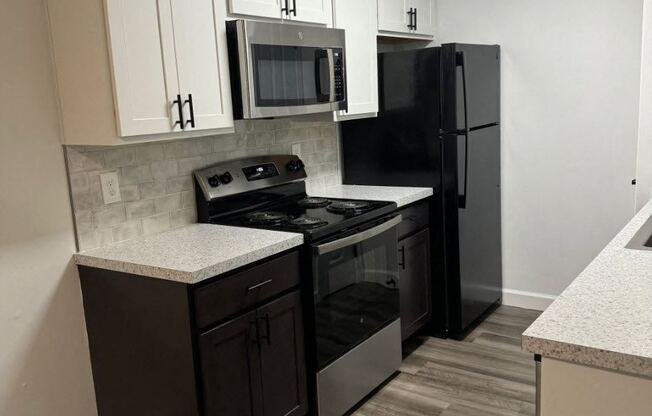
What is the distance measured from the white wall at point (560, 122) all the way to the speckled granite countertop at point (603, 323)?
2.09m

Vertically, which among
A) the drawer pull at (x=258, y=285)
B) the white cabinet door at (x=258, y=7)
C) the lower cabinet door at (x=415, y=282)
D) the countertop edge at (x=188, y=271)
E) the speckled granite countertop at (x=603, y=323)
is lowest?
the lower cabinet door at (x=415, y=282)

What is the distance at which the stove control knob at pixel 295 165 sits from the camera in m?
3.22

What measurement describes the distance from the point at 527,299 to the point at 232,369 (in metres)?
2.43

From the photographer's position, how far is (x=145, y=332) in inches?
86.0

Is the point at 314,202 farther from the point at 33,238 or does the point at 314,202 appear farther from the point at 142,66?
the point at 33,238

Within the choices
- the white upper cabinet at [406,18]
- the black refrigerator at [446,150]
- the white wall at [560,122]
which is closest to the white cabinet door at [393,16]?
the white upper cabinet at [406,18]

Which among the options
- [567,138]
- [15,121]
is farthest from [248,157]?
[567,138]

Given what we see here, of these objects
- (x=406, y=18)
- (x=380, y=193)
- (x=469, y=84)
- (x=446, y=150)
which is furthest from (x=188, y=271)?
(x=406, y=18)

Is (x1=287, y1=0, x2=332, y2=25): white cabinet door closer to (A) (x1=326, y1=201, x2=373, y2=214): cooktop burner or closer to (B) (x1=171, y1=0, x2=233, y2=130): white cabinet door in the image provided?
(B) (x1=171, y1=0, x2=233, y2=130): white cabinet door

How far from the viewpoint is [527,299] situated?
3.99m

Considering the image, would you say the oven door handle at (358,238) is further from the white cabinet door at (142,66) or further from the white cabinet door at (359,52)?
the white cabinet door at (142,66)

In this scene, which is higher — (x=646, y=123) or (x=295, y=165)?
(x=646, y=123)

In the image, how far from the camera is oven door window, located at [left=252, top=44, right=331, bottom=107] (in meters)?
2.55

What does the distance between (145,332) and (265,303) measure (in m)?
0.44
